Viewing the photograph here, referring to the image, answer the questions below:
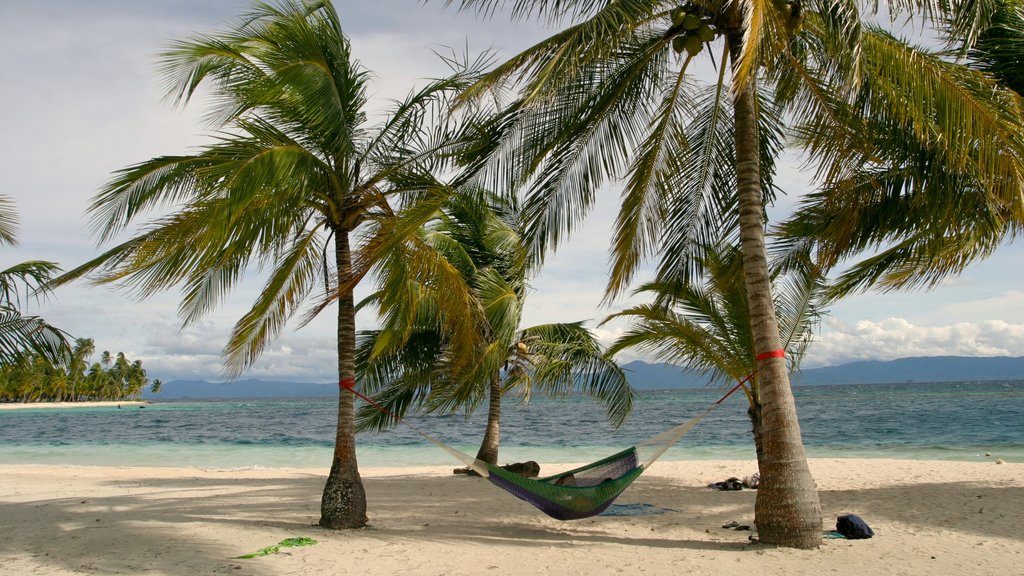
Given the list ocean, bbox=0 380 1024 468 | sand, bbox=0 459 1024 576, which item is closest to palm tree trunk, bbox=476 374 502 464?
sand, bbox=0 459 1024 576

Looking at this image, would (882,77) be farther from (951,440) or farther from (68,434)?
(68,434)

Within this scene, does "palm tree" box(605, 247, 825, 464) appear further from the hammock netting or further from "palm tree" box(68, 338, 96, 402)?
"palm tree" box(68, 338, 96, 402)

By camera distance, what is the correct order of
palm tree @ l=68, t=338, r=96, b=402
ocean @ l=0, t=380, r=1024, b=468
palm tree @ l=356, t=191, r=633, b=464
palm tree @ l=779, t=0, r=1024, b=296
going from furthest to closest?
1. palm tree @ l=68, t=338, r=96, b=402
2. ocean @ l=0, t=380, r=1024, b=468
3. palm tree @ l=356, t=191, r=633, b=464
4. palm tree @ l=779, t=0, r=1024, b=296

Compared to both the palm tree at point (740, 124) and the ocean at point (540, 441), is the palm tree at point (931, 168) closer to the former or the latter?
the palm tree at point (740, 124)

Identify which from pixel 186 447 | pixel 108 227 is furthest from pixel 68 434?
pixel 108 227

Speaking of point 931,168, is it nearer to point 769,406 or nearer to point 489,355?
point 769,406

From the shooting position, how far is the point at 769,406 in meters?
5.01

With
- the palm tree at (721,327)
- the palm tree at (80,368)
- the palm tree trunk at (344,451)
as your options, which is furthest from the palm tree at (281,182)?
the palm tree at (80,368)

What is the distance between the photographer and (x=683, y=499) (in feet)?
25.8

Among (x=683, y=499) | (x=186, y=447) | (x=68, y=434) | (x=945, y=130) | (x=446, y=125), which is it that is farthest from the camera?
(x=68, y=434)

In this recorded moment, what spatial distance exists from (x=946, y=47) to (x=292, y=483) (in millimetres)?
9245

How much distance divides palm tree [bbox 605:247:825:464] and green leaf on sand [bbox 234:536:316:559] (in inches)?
148

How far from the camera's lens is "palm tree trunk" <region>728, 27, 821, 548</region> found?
4.84 meters

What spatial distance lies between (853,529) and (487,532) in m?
2.91
